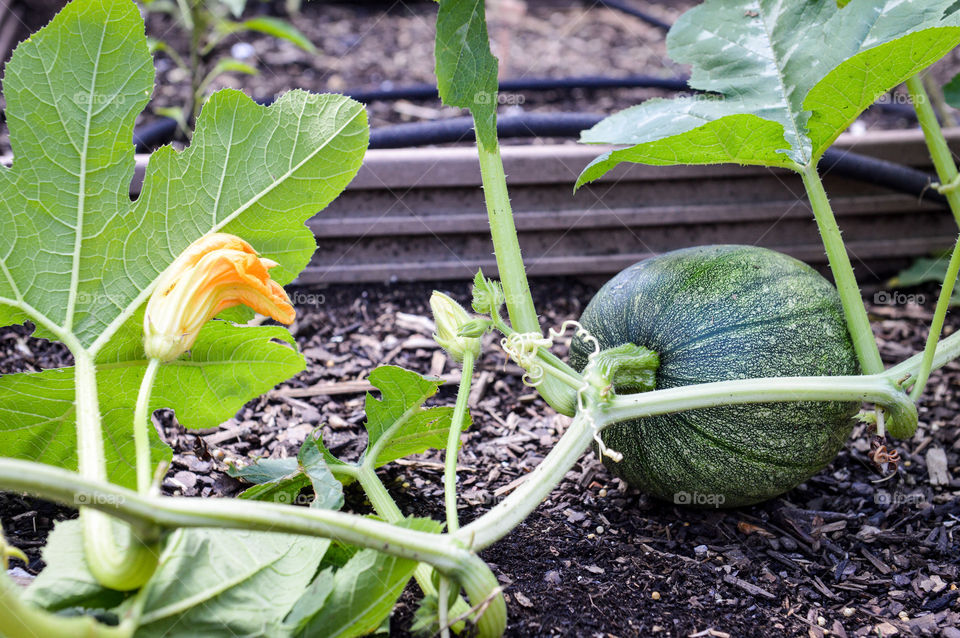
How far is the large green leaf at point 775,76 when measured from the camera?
1489 mm

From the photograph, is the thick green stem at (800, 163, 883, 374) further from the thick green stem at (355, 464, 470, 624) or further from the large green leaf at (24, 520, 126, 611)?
the large green leaf at (24, 520, 126, 611)

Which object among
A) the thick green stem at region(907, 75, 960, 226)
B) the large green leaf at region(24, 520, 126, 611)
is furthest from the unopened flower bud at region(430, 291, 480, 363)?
the thick green stem at region(907, 75, 960, 226)

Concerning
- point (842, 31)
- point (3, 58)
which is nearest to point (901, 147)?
point (842, 31)

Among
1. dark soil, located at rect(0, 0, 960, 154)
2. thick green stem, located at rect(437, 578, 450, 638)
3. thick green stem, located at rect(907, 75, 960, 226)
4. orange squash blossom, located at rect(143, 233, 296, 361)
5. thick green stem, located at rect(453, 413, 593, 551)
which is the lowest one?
thick green stem, located at rect(437, 578, 450, 638)

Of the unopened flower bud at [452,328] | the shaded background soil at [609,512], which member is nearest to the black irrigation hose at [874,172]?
the shaded background soil at [609,512]

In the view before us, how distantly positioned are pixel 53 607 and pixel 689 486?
1.12 metres

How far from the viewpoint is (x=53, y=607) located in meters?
1.07

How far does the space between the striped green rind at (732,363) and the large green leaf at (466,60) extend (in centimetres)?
52

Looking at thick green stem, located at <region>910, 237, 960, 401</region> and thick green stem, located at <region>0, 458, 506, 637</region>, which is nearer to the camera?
thick green stem, located at <region>0, 458, 506, 637</region>

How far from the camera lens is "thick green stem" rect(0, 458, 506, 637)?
95 centimetres

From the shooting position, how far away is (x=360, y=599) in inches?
46.0

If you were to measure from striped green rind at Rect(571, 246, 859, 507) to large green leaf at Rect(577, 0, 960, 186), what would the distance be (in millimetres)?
245

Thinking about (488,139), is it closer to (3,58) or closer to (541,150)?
(541,150)

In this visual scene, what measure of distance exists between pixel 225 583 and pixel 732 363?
3.28 ft
